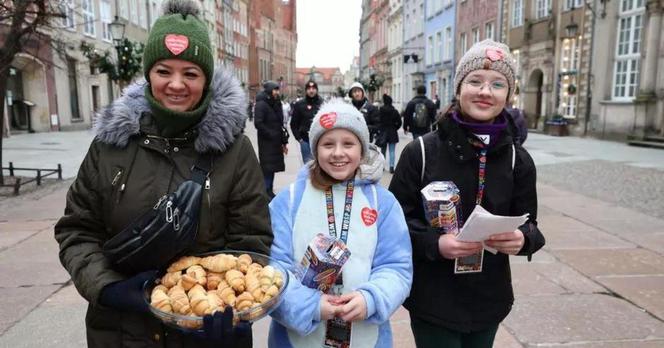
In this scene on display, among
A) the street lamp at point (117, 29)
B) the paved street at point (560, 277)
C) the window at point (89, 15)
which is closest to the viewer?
the paved street at point (560, 277)

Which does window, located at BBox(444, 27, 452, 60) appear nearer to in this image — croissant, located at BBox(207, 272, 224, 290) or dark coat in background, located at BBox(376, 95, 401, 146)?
dark coat in background, located at BBox(376, 95, 401, 146)

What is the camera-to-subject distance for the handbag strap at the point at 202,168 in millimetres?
1753

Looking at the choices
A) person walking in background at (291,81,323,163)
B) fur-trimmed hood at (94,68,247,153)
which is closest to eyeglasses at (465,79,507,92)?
fur-trimmed hood at (94,68,247,153)

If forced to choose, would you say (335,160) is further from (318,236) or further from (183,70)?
(183,70)

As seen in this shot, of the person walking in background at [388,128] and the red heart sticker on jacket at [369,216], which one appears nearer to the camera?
the red heart sticker on jacket at [369,216]

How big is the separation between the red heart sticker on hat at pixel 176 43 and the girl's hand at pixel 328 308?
3.50 feet

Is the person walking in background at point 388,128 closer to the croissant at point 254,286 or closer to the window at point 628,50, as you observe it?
the croissant at point 254,286

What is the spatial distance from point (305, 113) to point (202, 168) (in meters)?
7.00

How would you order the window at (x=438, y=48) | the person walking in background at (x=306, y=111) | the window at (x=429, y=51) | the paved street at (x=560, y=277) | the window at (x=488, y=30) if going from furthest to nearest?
the window at (x=429, y=51), the window at (x=438, y=48), the window at (x=488, y=30), the person walking in background at (x=306, y=111), the paved street at (x=560, y=277)

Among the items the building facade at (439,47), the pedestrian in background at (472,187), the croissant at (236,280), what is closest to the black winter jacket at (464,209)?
the pedestrian in background at (472,187)

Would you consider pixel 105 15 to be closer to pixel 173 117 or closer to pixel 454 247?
pixel 173 117

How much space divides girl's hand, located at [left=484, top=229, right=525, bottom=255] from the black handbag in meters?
1.15

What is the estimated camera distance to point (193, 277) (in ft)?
5.19

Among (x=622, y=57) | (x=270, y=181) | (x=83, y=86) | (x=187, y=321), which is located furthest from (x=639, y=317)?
(x=83, y=86)
